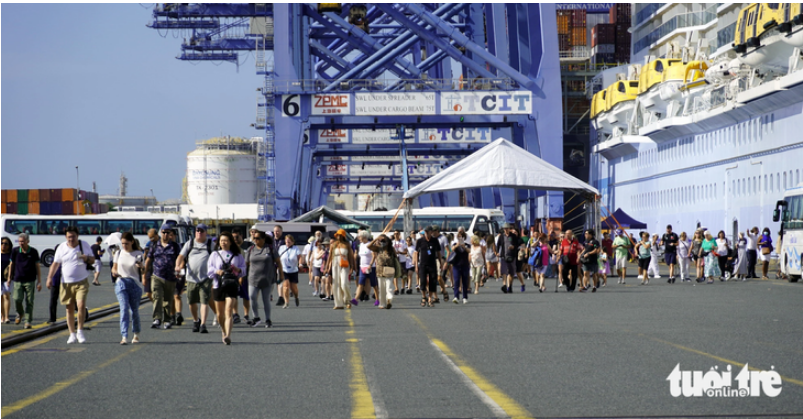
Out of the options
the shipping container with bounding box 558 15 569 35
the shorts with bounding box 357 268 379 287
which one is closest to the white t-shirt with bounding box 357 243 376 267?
the shorts with bounding box 357 268 379 287

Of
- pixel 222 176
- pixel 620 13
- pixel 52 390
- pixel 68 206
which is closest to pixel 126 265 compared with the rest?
pixel 52 390

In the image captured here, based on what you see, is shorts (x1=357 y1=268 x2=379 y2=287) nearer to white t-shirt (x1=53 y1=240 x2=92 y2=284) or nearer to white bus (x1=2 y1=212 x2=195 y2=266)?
white t-shirt (x1=53 y1=240 x2=92 y2=284)

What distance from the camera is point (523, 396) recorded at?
7.76m

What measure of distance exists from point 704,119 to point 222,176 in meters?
69.8

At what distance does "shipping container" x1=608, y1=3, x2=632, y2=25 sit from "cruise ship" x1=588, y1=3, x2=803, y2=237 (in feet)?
43.3

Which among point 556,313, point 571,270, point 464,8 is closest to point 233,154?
point 464,8

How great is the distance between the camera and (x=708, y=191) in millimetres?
57969

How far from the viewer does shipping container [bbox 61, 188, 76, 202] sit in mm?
82562

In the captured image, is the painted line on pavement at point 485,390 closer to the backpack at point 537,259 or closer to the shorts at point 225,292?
the shorts at point 225,292

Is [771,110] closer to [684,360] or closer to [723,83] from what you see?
[723,83]

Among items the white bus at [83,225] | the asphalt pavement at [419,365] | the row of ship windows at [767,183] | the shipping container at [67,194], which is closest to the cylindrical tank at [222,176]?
the shipping container at [67,194]

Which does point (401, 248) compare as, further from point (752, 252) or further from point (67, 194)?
point (67, 194)

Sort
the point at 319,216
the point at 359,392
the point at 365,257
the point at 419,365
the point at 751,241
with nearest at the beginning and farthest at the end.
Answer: the point at 359,392 < the point at 419,365 < the point at 365,257 < the point at 751,241 < the point at 319,216

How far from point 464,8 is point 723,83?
57.6 feet
